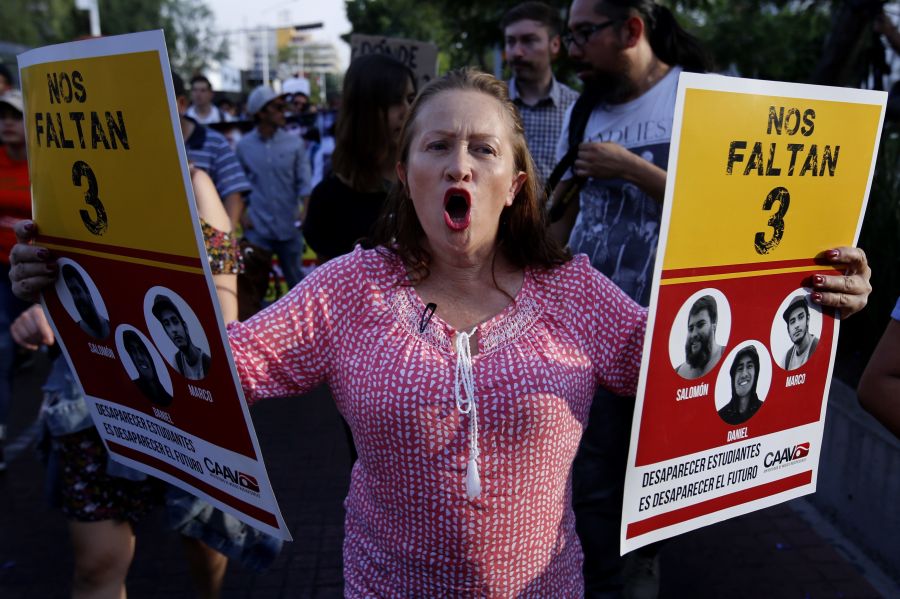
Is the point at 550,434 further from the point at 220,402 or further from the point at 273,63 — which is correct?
the point at 273,63

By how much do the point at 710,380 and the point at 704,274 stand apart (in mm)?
259

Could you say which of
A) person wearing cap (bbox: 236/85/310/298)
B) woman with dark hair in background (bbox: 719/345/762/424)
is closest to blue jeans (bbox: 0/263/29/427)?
person wearing cap (bbox: 236/85/310/298)

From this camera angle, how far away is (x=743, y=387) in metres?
1.92

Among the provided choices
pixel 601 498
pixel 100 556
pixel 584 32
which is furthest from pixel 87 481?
pixel 584 32

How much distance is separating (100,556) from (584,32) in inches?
92.7

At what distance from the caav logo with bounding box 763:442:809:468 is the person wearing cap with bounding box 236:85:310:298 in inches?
220

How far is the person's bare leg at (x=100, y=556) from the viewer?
8.61 ft

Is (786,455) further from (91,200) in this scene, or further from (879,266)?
(879,266)

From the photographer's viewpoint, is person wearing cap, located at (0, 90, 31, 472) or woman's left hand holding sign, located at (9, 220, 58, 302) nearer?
woman's left hand holding sign, located at (9, 220, 58, 302)

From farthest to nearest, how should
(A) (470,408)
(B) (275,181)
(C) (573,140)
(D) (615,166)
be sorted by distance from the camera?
(B) (275,181) < (C) (573,140) < (D) (615,166) < (A) (470,408)

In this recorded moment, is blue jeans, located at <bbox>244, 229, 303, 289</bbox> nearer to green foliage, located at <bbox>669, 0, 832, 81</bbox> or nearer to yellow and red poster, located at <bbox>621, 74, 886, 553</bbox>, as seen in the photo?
yellow and red poster, located at <bbox>621, 74, 886, 553</bbox>

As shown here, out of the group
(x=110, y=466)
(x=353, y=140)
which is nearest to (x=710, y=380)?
(x=110, y=466)

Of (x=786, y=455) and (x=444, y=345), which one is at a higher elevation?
(x=444, y=345)

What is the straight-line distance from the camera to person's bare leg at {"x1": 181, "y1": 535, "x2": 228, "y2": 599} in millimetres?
2926
